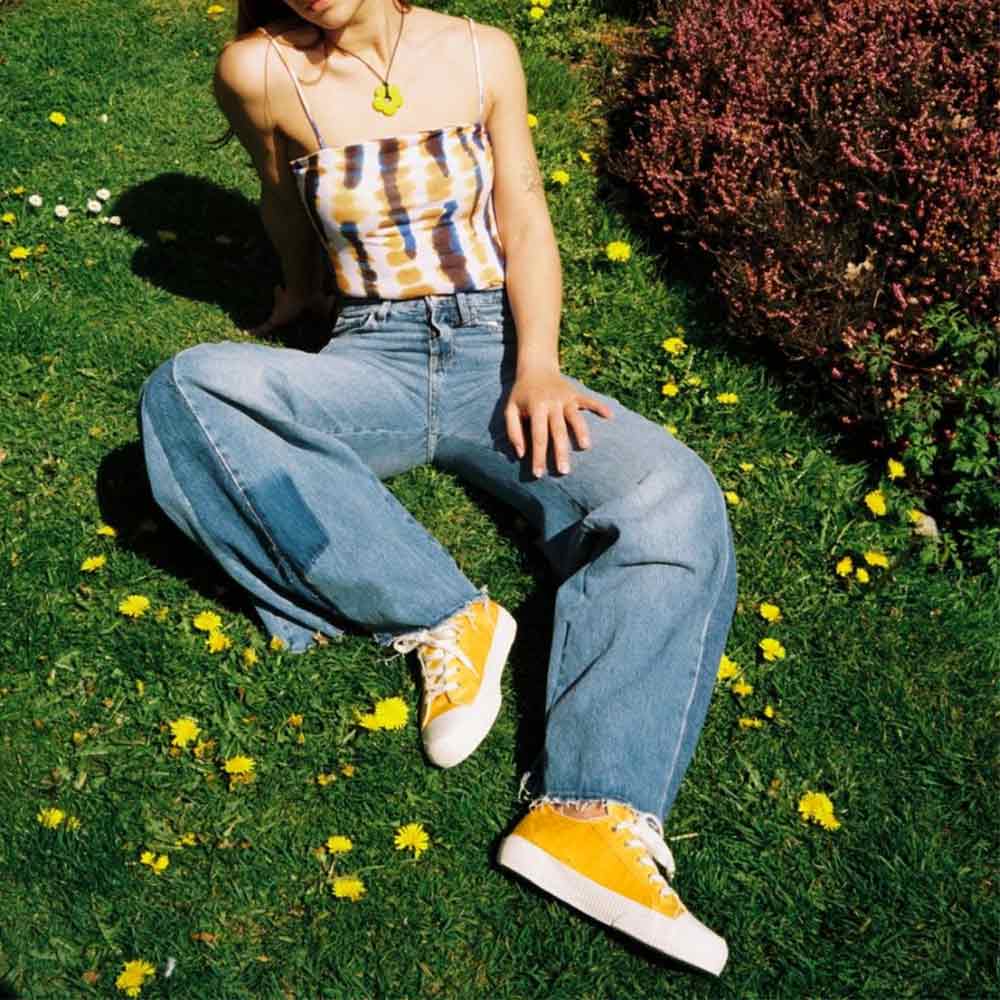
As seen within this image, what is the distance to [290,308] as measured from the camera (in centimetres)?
346

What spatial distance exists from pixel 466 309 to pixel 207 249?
158 centimetres

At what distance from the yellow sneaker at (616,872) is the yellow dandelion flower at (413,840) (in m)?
0.21

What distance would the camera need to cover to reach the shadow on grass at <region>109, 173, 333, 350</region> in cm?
368

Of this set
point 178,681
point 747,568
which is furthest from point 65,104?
point 747,568

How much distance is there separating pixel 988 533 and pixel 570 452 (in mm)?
1232

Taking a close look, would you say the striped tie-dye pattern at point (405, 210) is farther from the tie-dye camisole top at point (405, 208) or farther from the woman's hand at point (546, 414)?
the woman's hand at point (546, 414)

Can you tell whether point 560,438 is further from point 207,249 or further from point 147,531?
point 207,249

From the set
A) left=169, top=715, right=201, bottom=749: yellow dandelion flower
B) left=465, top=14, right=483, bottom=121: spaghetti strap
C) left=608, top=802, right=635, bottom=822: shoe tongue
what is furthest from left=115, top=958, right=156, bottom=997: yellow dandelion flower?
left=465, top=14, right=483, bottom=121: spaghetti strap

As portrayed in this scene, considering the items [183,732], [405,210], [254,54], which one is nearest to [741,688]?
[183,732]

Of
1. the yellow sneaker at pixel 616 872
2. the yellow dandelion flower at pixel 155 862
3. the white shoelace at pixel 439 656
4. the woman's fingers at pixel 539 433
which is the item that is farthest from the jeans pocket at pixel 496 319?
the yellow dandelion flower at pixel 155 862

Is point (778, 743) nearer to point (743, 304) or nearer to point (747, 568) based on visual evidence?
point (747, 568)

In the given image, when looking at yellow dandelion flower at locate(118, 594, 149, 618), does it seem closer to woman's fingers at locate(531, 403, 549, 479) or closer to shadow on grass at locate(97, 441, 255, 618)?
shadow on grass at locate(97, 441, 255, 618)

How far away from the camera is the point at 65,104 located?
4.47 metres

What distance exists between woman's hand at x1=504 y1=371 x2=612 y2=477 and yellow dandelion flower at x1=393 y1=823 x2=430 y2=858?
2.96ft
